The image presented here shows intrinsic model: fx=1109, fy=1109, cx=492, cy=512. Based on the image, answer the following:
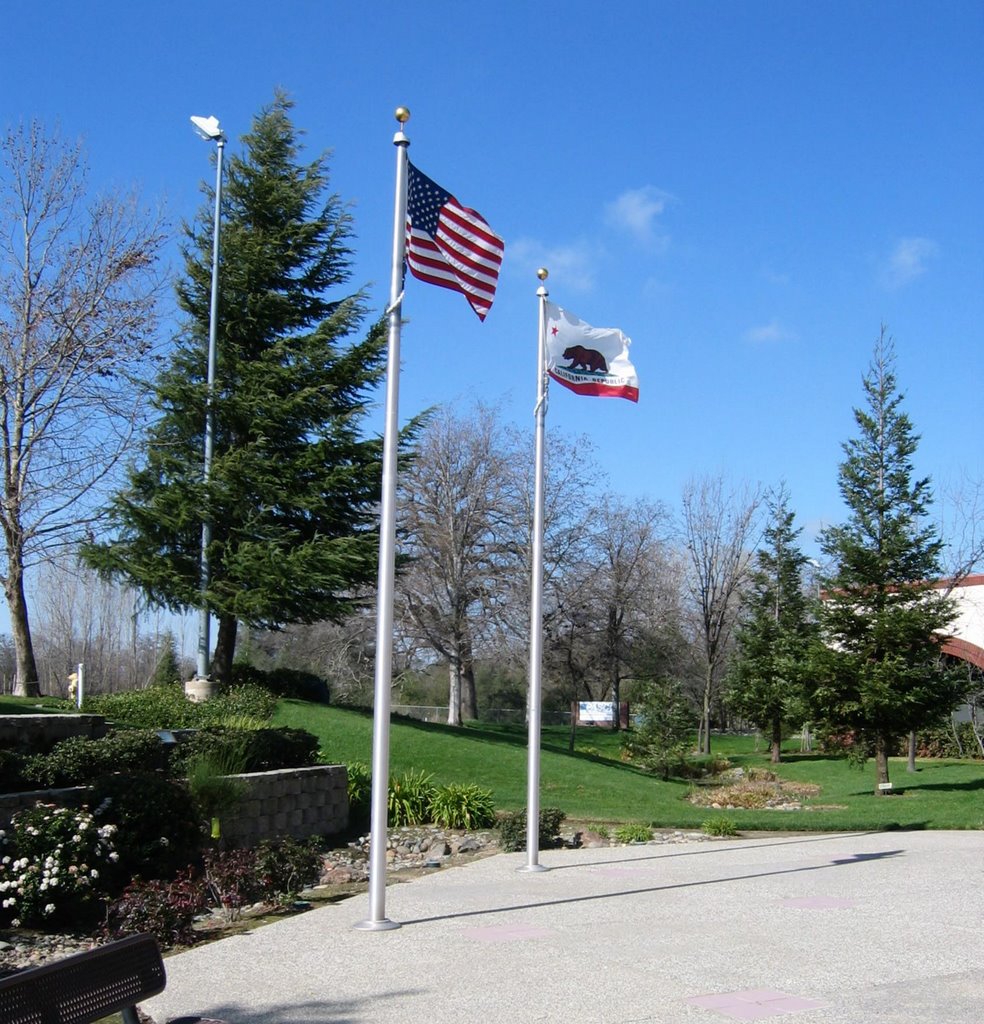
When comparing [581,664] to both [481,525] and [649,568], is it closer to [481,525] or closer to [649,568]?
[649,568]

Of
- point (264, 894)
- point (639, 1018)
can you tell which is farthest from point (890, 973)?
point (264, 894)

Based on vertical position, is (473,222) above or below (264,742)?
above

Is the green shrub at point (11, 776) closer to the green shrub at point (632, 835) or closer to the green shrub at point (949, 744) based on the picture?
the green shrub at point (632, 835)

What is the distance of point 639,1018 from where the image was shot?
606 cm

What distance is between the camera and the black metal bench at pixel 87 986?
170 inches

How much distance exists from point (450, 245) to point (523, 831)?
743cm

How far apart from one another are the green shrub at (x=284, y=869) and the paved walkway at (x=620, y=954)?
81 centimetres

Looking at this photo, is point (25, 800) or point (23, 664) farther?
point (23, 664)

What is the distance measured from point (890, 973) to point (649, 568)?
40205mm

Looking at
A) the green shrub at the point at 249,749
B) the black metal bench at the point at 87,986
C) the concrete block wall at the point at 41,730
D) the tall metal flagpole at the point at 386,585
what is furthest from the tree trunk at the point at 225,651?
the black metal bench at the point at 87,986

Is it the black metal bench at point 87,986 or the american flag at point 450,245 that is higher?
the american flag at point 450,245

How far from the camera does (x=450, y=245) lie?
33.5 feet

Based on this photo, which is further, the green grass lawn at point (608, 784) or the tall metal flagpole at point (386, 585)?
the green grass lawn at point (608, 784)

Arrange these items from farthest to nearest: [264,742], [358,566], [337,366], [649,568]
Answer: [649,568]
[337,366]
[358,566]
[264,742]
